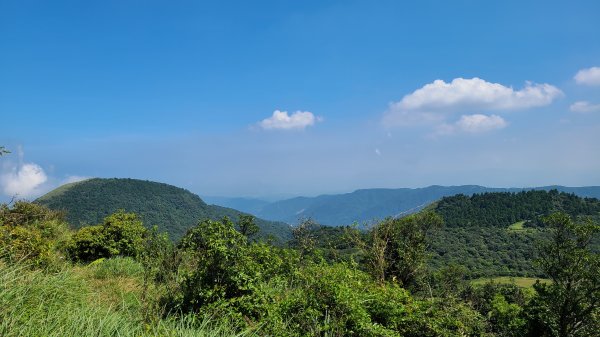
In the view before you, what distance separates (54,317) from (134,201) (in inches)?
6665

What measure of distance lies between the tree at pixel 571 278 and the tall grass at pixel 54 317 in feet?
63.0

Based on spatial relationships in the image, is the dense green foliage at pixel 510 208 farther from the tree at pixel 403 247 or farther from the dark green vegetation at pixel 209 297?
the dark green vegetation at pixel 209 297

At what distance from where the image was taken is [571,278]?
1928cm

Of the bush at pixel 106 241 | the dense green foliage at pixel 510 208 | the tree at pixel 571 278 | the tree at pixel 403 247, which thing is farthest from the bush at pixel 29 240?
Answer: the dense green foliage at pixel 510 208

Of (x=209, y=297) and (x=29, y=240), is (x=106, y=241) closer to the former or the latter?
(x=29, y=240)

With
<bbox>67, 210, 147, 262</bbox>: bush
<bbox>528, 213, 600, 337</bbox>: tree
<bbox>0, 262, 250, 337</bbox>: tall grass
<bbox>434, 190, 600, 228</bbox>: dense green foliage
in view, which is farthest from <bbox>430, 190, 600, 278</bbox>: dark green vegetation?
<bbox>0, 262, 250, 337</bbox>: tall grass

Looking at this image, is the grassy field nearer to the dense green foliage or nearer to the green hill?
the dense green foliage

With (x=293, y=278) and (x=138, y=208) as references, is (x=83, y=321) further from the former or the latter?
(x=138, y=208)

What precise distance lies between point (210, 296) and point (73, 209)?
476 ft

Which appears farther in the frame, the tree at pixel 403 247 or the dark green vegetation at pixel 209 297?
the tree at pixel 403 247

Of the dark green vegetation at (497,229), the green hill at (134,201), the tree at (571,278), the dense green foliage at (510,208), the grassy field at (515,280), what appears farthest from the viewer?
the green hill at (134,201)

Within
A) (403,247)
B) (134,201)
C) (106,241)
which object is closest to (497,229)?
(403,247)

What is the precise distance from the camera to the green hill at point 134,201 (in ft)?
446

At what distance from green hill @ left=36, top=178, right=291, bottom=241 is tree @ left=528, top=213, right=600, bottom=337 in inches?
4549
